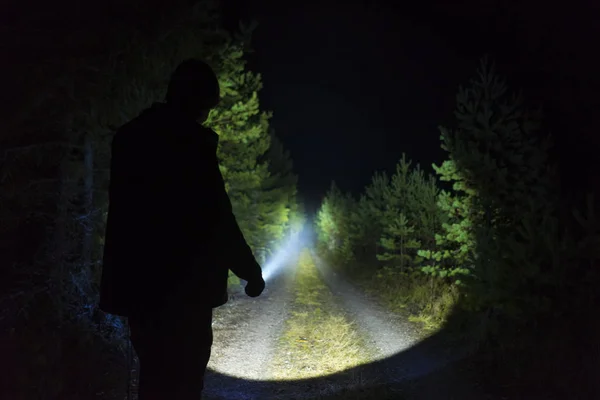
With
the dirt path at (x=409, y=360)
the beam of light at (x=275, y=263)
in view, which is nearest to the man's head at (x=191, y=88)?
the dirt path at (x=409, y=360)

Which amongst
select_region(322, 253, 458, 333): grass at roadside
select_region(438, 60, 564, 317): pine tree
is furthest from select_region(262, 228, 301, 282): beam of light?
select_region(438, 60, 564, 317): pine tree

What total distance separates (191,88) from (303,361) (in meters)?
7.43

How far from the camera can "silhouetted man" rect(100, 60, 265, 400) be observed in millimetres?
1835

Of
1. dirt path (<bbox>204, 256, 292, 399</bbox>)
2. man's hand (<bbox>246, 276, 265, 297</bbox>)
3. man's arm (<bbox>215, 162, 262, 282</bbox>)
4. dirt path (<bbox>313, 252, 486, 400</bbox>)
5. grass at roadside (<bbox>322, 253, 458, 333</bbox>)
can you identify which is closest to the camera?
man's arm (<bbox>215, 162, 262, 282</bbox>)

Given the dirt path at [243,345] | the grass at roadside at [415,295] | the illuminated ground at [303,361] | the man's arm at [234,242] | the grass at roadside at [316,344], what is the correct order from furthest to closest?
1. the grass at roadside at [415,295]
2. the grass at roadside at [316,344]
3. the dirt path at [243,345]
4. the illuminated ground at [303,361]
5. the man's arm at [234,242]

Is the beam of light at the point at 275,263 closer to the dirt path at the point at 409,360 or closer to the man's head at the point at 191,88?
the dirt path at the point at 409,360

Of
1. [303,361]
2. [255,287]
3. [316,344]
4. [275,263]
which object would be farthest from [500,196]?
[275,263]

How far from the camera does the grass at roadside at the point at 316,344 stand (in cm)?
775

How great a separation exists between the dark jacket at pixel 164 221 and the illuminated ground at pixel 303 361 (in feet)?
15.3

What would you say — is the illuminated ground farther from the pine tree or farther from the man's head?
the man's head

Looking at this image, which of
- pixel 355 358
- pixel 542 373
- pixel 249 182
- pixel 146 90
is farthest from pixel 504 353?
pixel 249 182

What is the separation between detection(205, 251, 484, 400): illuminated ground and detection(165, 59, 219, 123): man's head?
508 cm

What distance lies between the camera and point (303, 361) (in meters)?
8.16

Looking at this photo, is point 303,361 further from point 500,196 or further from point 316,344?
point 500,196
